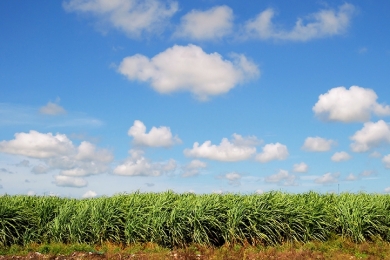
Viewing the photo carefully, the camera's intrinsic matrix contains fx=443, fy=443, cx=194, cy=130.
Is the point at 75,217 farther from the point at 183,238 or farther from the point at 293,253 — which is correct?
the point at 293,253

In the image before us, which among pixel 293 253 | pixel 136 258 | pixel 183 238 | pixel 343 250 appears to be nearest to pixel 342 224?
pixel 343 250

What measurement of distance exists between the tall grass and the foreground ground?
322mm

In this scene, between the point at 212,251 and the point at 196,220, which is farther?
the point at 196,220

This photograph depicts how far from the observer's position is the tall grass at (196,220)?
11.6 m

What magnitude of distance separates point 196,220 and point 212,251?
3.06 ft

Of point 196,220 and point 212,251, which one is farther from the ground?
point 196,220

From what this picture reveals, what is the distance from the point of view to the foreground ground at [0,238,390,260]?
34.9 feet

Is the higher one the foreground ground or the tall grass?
the tall grass

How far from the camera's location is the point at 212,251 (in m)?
10.9

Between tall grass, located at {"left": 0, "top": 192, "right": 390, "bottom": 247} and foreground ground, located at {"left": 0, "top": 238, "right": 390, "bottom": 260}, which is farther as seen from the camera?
tall grass, located at {"left": 0, "top": 192, "right": 390, "bottom": 247}

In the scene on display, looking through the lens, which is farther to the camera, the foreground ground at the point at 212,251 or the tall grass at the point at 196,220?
the tall grass at the point at 196,220

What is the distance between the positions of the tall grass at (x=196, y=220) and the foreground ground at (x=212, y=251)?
32cm

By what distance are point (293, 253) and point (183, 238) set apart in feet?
9.15

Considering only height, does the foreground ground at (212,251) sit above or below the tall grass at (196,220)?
below
